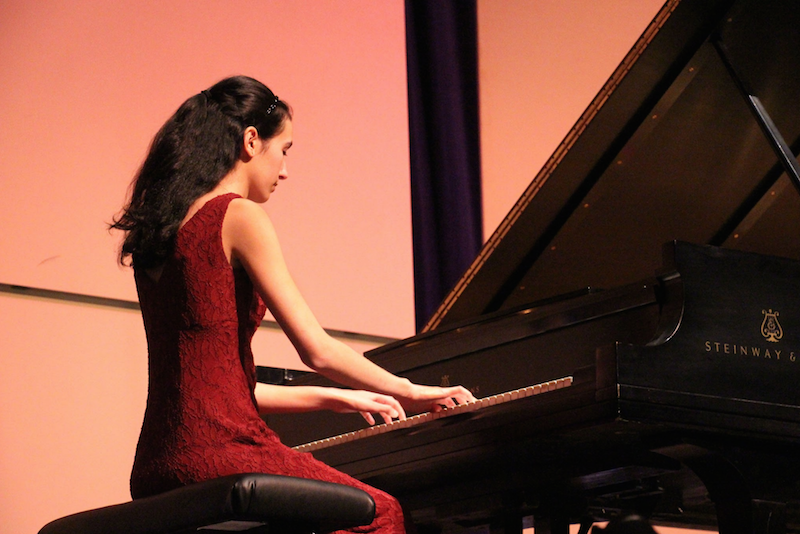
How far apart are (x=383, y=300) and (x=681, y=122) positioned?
199 cm

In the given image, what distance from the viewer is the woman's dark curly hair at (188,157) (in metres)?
1.72

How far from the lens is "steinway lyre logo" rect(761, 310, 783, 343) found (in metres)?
1.73

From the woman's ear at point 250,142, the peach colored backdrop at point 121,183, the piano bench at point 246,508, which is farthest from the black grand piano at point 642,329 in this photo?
the peach colored backdrop at point 121,183

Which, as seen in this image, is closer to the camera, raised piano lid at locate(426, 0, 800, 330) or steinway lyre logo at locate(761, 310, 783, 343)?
steinway lyre logo at locate(761, 310, 783, 343)

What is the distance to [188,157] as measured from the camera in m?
1.77

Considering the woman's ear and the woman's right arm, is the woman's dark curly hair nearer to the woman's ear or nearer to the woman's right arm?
the woman's ear

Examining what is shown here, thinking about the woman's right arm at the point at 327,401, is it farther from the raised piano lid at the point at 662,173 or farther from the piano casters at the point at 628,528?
the raised piano lid at the point at 662,173

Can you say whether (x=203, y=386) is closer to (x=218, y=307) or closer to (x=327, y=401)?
(x=218, y=307)

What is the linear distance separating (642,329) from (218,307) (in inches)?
30.2

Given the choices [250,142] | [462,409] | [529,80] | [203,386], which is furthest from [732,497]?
[529,80]

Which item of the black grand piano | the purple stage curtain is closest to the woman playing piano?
the black grand piano

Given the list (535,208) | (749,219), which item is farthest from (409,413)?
(749,219)

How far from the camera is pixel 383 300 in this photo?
4.23m

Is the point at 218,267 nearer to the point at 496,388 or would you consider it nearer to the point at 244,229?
the point at 244,229
